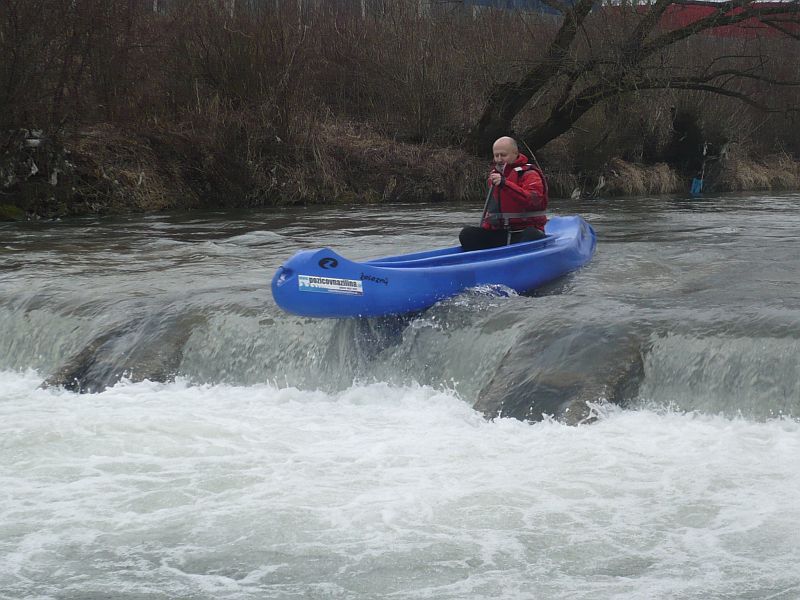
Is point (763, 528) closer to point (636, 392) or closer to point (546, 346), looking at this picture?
point (636, 392)

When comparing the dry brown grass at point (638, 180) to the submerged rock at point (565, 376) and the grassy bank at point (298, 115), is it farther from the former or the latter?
the submerged rock at point (565, 376)

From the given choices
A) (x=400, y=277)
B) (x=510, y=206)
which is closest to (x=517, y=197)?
(x=510, y=206)

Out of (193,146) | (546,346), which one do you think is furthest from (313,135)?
(546,346)

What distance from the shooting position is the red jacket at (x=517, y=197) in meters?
7.95

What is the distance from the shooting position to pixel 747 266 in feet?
27.2

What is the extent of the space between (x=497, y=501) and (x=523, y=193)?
402 cm

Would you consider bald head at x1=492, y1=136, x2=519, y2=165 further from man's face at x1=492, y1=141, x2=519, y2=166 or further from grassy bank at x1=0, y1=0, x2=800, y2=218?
grassy bank at x1=0, y1=0, x2=800, y2=218

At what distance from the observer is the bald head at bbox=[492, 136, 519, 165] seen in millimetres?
7848

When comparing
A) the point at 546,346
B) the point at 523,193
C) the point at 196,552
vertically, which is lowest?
the point at 196,552

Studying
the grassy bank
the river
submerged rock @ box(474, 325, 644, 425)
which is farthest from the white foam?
the grassy bank

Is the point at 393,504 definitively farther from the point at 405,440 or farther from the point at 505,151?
the point at 505,151

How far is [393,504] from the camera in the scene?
4277mm

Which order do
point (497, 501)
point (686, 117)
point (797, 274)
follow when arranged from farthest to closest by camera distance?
point (686, 117), point (797, 274), point (497, 501)

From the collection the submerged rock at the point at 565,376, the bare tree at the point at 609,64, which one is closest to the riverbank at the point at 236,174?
the bare tree at the point at 609,64
